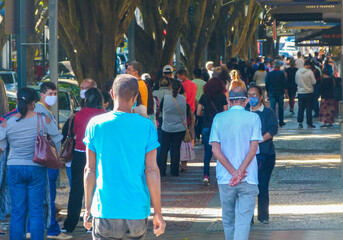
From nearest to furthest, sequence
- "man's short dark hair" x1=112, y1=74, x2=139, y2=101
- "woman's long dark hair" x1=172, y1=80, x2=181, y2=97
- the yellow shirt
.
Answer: "man's short dark hair" x1=112, y1=74, x2=139, y2=101 → the yellow shirt → "woman's long dark hair" x1=172, y1=80, x2=181, y2=97

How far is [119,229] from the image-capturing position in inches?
202

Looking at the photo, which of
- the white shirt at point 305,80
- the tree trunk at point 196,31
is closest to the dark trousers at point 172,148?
the white shirt at point 305,80

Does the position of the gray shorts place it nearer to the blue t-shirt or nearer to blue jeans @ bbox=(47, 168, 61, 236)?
the blue t-shirt

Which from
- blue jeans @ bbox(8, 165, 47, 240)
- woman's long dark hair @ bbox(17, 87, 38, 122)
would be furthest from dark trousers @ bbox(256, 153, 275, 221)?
woman's long dark hair @ bbox(17, 87, 38, 122)

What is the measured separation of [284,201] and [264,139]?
7.53 feet

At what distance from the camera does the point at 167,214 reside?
10.2 meters

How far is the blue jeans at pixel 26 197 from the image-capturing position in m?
7.75

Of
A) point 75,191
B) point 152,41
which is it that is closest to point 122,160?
point 75,191

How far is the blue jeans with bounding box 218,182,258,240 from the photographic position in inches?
274

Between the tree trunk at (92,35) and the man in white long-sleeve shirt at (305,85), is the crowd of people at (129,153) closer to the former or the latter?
the tree trunk at (92,35)

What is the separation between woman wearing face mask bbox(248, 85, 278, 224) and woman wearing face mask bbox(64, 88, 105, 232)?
1726 millimetres

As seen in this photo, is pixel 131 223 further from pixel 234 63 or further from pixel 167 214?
pixel 234 63

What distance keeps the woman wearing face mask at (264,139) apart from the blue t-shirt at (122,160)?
383cm

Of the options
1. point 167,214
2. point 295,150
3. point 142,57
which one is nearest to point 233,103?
point 167,214
